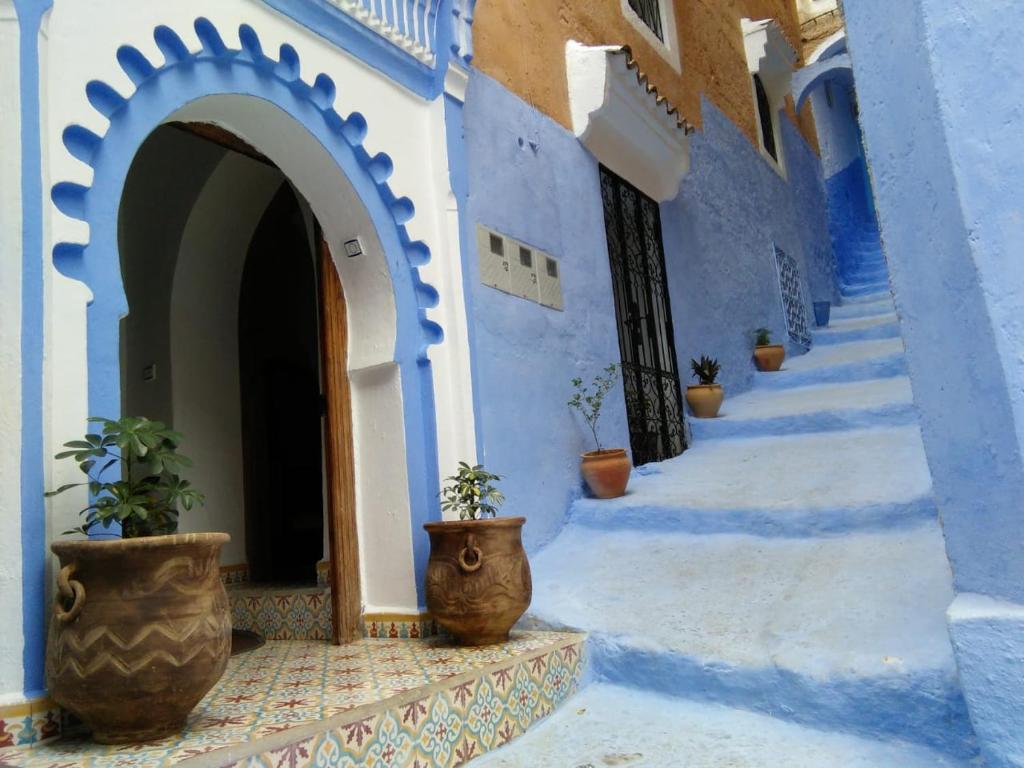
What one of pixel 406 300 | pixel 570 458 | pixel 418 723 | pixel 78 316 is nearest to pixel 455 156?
pixel 406 300

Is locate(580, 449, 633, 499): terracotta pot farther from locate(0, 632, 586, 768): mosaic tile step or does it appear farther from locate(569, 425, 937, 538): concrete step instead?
locate(0, 632, 586, 768): mosaic tile step

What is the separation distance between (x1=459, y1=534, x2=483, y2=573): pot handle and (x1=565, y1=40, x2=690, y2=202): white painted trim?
335 cm

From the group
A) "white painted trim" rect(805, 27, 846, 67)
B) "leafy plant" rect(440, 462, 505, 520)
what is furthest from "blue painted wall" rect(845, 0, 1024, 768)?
"white painted trim" rect(805, 27, 846, 67)

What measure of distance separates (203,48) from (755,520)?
3326 millimetres

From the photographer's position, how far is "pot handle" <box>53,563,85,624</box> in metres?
1.91

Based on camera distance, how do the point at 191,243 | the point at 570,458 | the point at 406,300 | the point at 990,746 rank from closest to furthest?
the point at 990,746 < the point at 406,300 < the point at 570,458 < the point at 191,243

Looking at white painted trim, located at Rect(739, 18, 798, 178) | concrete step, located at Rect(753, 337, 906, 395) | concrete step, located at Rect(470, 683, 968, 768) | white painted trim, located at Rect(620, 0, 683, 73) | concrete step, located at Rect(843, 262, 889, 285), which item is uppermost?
white painted trim, located at Rect(739, 18, 798, 178)

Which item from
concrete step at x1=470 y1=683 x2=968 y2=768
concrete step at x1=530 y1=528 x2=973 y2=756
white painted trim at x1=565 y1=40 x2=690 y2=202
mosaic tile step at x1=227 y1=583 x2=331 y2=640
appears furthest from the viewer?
white painted trim at x1=565 y1=40 x2=690 y2=202

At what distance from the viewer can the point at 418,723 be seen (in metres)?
2.41

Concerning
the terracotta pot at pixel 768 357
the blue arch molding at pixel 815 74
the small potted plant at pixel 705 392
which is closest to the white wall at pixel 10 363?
the small potted plant at pixel 705 392

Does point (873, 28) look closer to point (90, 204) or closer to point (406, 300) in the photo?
point (406, 300)

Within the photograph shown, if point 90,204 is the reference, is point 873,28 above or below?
above

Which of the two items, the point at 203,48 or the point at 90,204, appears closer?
the point at 90,204

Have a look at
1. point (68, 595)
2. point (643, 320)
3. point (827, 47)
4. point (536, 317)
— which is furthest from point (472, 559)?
point (827, 47)
